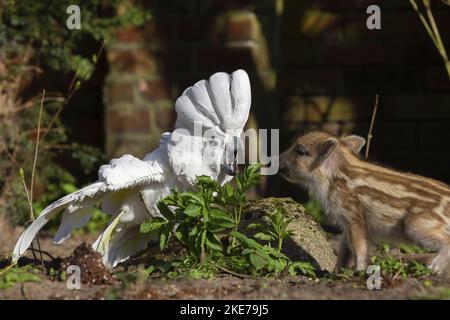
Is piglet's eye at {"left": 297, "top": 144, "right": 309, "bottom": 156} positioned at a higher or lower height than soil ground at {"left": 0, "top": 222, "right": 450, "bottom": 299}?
higher

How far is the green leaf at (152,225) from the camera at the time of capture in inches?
220

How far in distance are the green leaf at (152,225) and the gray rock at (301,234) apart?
759 mm

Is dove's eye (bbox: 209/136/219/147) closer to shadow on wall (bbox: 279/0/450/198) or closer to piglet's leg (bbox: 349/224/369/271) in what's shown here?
piglet's leg (bbox: 349/224/369/271)

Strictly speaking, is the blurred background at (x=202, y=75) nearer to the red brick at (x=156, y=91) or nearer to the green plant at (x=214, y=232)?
the red brick at (x=156, y=91)

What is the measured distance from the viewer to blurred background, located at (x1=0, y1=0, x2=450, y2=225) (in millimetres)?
8102

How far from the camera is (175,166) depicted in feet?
19.1

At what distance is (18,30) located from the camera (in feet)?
26.5

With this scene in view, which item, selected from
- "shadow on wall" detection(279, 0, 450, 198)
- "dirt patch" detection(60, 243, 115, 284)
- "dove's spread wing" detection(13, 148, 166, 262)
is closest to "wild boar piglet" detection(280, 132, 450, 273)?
"dove's spread wing" detection(13, 148, 166, 262)

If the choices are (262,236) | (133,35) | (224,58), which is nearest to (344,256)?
(262,236)

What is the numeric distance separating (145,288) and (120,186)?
79 cm

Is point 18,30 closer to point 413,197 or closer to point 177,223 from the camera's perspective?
point 177,223

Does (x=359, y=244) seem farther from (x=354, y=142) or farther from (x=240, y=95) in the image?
(x=240, y=95)

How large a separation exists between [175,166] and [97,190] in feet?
1.50

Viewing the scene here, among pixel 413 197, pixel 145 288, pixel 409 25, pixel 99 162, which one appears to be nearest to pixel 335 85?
pixel 409 25
